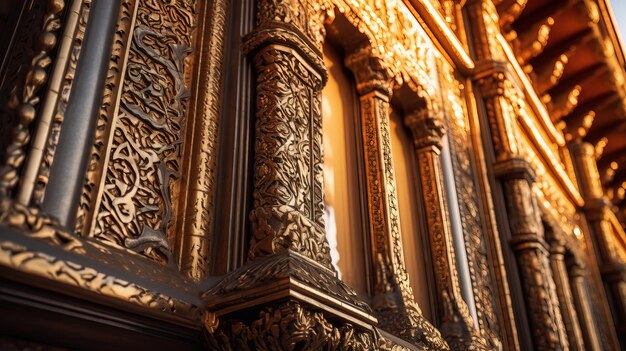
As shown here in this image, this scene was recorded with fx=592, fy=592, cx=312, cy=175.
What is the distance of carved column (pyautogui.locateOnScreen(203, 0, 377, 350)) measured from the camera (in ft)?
2.94

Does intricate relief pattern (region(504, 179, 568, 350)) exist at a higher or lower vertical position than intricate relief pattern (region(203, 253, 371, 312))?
higher

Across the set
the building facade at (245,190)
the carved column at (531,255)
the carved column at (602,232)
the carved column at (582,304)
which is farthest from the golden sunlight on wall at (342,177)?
the carved column at (602,232)

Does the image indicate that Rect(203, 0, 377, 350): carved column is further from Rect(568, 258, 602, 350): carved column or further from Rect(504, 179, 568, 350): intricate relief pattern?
Rect(568, 258, 602, 350): carved column

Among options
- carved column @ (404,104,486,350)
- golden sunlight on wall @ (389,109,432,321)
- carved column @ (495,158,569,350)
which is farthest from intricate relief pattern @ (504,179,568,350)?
golden sunlight on wall @ (389,109,432,321)

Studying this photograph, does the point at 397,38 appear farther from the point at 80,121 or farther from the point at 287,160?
the point at 80,121

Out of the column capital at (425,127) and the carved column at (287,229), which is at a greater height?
the column capital at (425,127)

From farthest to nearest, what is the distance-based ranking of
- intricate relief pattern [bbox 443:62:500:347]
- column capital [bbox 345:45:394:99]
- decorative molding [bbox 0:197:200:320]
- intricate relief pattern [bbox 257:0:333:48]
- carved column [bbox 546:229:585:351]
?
carved column [bbox 546:229:585:351]
intricate relief pattern [bbox 443:62:500:347]
column capital [bbox 345:45:394:99]
intricate relief pattern [bbox 257:0:333:48]
decorative molding [bbox 0:197:200:320]

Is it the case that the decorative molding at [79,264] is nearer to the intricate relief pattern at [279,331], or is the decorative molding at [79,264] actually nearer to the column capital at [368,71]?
the intricate relief pattern at [279,331]

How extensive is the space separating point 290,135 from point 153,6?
0.37 m

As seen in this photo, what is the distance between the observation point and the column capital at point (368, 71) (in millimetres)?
1990

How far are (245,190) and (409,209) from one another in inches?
42.2

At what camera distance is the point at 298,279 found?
907mm

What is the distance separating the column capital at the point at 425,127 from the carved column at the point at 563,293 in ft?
4.58

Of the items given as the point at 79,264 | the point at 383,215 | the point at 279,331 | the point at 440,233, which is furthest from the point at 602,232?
the point at 79,264
